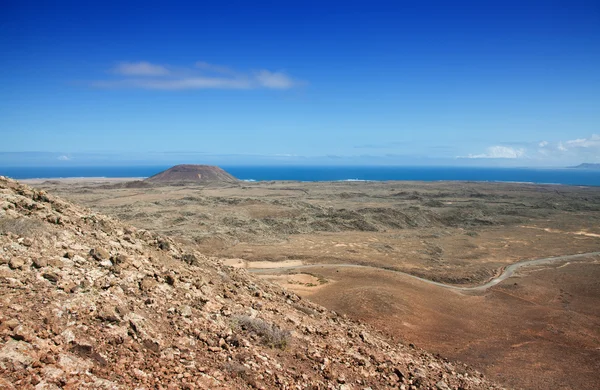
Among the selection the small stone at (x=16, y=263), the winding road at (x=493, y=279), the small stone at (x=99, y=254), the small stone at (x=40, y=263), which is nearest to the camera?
the small stone at (x=16, y=263)

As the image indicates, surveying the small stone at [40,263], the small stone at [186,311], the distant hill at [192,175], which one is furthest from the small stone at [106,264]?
the distant hill at [192,175]

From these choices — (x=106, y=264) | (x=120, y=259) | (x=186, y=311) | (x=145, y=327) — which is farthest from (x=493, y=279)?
(x=106, y=264)

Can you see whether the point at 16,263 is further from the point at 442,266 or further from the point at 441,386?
the point at 442,266

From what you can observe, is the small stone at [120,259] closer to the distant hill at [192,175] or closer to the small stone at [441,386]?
the small stone at [441,386]

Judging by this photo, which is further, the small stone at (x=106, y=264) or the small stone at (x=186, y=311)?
the small stone at (x=106, y=264)

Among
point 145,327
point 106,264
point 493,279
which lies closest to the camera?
point 145,327

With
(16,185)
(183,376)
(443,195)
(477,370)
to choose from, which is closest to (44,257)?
(183,376)

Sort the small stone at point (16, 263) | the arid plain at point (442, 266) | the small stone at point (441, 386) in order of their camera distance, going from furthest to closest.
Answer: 1. the arid plain at point (442, 266)
2. the small stone at point (441, 386)
3. the small stone at point (16, 263)

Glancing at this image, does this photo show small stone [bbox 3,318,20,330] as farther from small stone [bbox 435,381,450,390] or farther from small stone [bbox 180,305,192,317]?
small stone [bbox 435,381,450,390]
